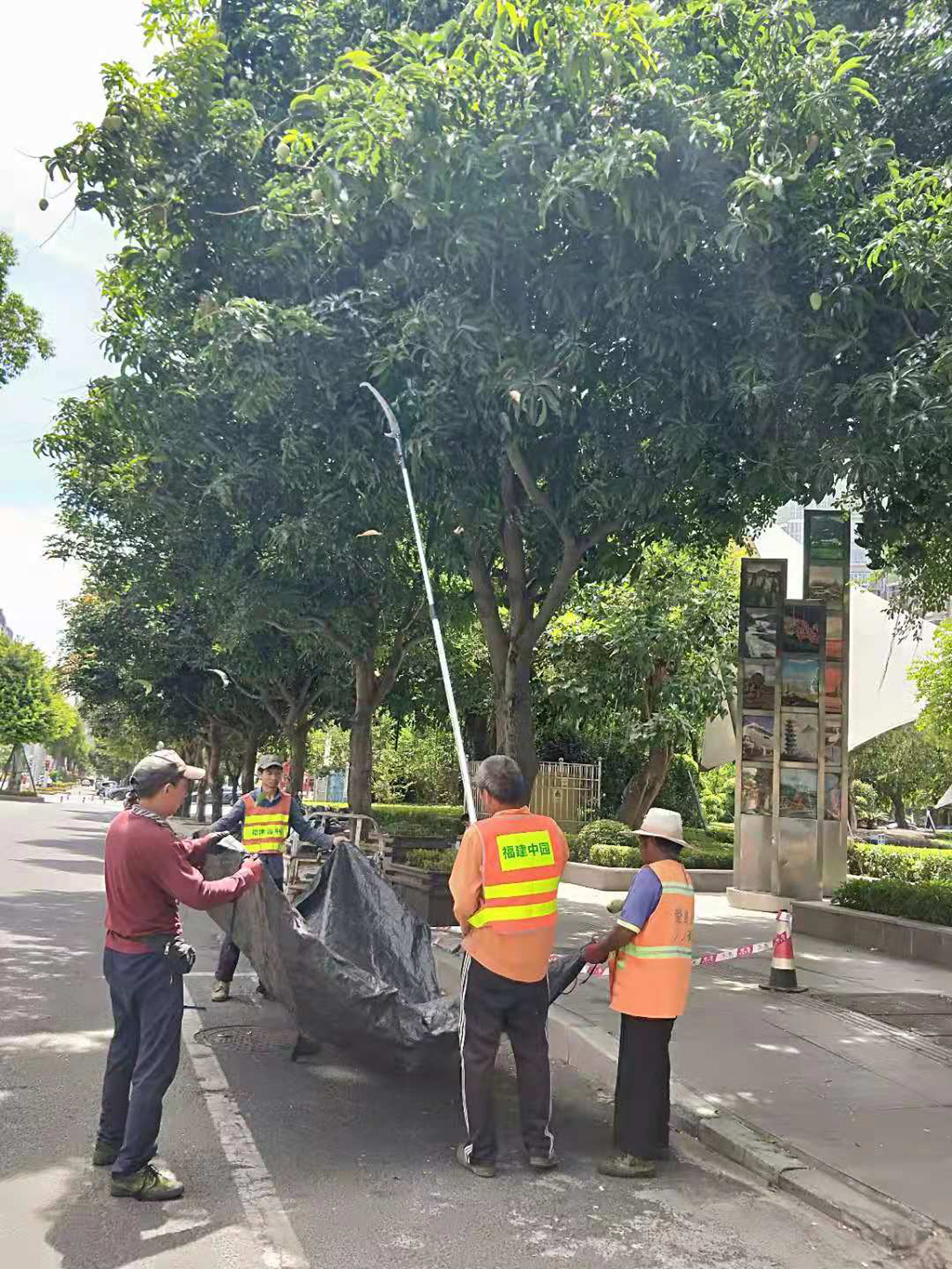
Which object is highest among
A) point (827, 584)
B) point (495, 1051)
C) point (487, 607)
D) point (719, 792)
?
point (827, 584)

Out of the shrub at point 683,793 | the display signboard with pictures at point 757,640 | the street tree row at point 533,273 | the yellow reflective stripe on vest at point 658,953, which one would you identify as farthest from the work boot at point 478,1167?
the shrub at point 683,793

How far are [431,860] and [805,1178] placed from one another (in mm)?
9806

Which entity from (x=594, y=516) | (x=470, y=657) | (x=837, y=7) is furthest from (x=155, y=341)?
(x=470, y=657)

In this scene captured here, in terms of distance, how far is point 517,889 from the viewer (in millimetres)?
5332

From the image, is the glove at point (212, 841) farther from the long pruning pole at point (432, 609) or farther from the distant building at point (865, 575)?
the distant building at point (865, 575)

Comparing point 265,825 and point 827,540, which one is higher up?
point 827,540

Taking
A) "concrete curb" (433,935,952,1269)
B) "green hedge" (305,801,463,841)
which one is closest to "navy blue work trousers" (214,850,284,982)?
"concrete curb" (433,935,952,1269)

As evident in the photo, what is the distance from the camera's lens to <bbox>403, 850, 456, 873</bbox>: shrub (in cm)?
1414

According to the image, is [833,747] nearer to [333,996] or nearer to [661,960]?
[661,960]

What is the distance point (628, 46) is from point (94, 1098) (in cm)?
741

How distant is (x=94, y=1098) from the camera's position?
240 inches

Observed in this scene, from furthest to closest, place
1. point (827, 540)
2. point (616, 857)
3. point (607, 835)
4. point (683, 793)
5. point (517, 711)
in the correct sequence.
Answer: point (683, 793)
point (607, 835)
point (616, 857)
point (827, 540)
point (517, 711)

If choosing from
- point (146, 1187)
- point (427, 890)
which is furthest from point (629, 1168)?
point (427, 890)

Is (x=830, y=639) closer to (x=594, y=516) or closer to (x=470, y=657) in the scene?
(x=594, y=516)
